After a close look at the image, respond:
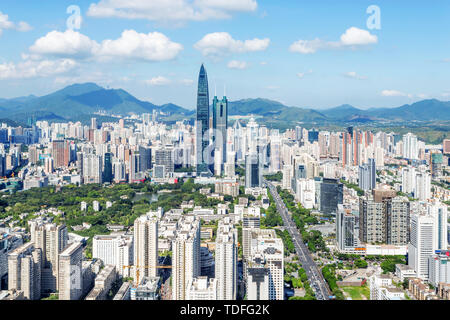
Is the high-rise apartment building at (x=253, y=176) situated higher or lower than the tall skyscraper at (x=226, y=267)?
higher

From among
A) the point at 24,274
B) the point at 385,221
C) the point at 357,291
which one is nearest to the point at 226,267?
the point at 357,291

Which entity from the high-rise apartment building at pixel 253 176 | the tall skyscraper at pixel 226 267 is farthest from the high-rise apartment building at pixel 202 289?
the high-rise apartment building at pixel 253 176

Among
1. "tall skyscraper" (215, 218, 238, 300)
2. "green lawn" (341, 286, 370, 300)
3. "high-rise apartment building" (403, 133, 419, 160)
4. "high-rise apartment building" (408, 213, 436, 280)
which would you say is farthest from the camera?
"high-rise apartment building" (403, 133, 419, 160)

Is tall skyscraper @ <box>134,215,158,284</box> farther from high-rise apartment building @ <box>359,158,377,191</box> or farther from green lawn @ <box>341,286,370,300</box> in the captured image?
high-rise apartment building @ <box>359,158,377,191</box>

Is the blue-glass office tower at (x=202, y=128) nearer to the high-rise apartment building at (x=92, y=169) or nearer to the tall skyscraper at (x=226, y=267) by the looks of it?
the high-rise apartment building at (x=92, y=169)

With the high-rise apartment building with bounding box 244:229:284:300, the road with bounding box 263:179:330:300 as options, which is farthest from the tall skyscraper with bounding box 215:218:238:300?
the road with bounding box 263:179:330:300
